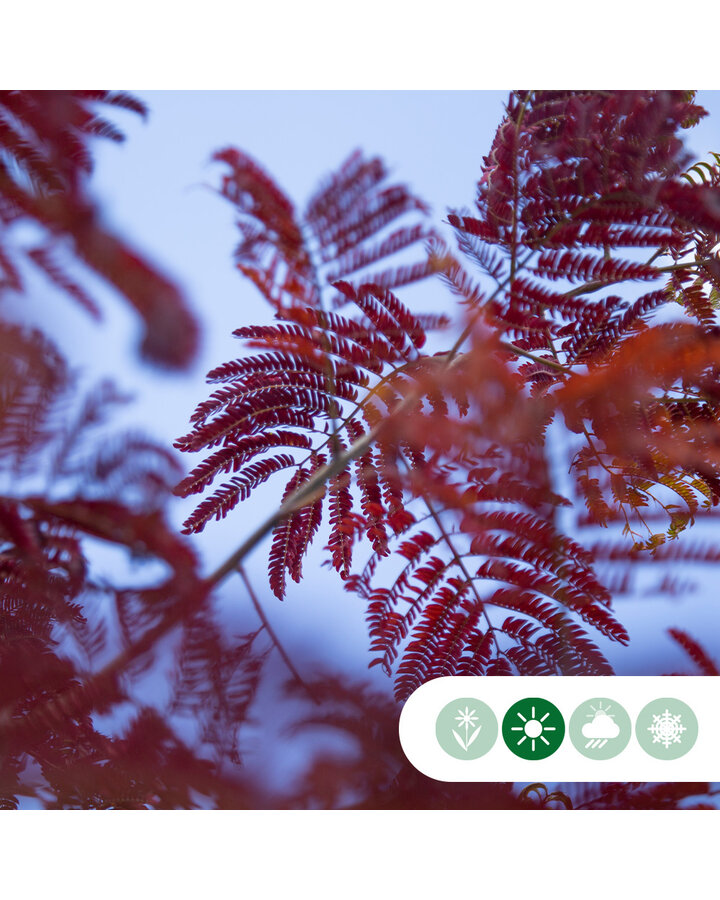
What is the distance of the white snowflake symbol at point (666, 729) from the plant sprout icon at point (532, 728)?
0.07 m

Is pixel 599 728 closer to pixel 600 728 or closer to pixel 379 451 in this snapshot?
pixel 600 728

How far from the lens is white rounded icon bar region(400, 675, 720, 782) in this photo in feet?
1.11

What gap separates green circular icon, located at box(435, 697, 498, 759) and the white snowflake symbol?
0.37 feet

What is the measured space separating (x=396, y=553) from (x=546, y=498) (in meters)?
0.12

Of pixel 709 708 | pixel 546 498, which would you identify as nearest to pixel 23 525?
pixel 546 498

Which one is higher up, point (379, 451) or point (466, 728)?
point (379, 451)

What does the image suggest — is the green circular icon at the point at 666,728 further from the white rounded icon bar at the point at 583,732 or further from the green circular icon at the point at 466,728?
the green circular icon at the point at 466,728

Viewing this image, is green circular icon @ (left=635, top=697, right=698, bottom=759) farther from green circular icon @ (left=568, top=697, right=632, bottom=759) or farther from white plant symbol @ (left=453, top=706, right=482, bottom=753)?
white plant symbol @ (left=453, top=706, right=482, bottom=753)

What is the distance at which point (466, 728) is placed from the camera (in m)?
0.35

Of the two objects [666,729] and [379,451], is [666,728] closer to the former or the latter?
[666,729]

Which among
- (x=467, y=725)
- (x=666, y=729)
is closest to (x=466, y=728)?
(x=467, y=725)

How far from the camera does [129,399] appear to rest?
360 millimetres

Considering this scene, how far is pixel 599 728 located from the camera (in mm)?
343

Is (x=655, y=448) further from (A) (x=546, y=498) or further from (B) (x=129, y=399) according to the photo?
(B) (x=129, y=399)
